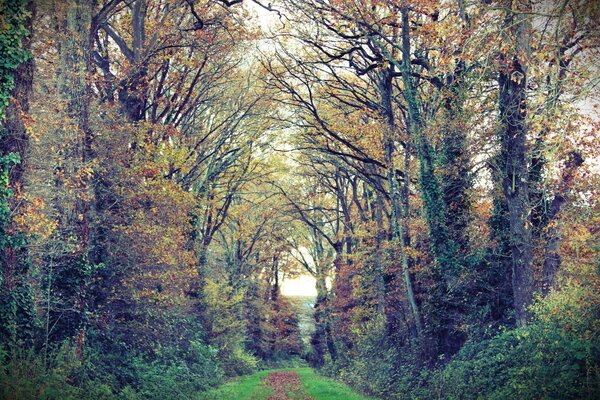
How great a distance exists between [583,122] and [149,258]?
12.4 metres

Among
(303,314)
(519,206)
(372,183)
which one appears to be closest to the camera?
(519,206)

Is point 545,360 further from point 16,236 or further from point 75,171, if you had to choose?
point 75,171

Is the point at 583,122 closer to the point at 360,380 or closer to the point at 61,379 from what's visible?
the point at 360,380

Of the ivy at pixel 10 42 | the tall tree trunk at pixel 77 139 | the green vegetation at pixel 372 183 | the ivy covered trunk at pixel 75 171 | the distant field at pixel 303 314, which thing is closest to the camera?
the green vegetation at pixel 372 183

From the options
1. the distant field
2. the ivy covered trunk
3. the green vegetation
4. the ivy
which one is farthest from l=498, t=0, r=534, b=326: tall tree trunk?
the distant field

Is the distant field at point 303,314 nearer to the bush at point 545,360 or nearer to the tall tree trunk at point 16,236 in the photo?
the bush at point 545,360

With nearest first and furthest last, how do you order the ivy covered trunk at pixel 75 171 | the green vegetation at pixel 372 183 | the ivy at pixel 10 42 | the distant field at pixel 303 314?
the green vegetation at pixel 372 183 < the ivy at pixel 10 42 < the ivy covered trunk at pixel 75 171 < the distant field at pixel 303 314

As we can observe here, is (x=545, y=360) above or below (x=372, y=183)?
below

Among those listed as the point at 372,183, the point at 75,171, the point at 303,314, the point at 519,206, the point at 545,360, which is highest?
the point at 372,183

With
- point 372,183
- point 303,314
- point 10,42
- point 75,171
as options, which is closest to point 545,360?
point 75,171

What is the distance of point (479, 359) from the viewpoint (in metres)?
11.4

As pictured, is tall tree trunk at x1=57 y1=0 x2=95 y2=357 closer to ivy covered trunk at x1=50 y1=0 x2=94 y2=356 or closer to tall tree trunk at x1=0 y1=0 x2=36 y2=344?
ivy covered trunk at x1=50 y1=0 x2=94 y2=356

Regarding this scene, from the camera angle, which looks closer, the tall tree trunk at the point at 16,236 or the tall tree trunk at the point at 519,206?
the tall tree trunk at the point at 16,236

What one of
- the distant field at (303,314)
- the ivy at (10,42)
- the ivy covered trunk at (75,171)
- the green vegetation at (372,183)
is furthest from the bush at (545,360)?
the distant field at (303,314)
